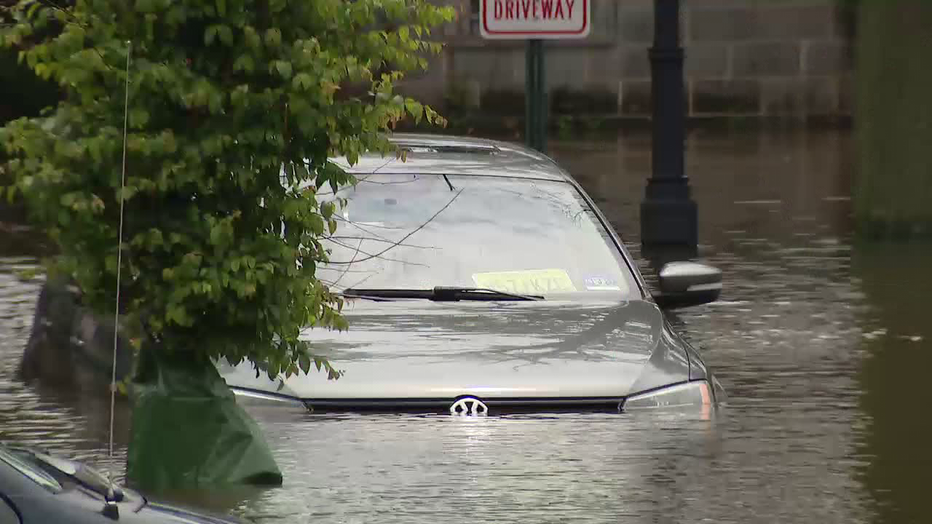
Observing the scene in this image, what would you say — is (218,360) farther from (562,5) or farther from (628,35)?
(628,35)

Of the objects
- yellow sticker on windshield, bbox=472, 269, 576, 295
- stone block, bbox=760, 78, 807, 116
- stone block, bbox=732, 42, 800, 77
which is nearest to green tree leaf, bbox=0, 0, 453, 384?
yellow sticker on windshield, bbox=472, 269, 576, 295

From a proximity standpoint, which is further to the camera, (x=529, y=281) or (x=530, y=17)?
(x=530, y=17)

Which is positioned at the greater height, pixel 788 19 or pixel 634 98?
pixel 788 19

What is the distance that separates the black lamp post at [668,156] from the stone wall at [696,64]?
12218 millimetres

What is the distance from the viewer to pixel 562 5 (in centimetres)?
1291

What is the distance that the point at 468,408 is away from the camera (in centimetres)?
757

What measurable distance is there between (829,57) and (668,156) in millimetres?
13509

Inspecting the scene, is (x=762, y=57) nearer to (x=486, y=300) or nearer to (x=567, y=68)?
(x=567, y=68)

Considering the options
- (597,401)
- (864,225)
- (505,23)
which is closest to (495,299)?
(597,401)

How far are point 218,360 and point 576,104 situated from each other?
23.1 meters

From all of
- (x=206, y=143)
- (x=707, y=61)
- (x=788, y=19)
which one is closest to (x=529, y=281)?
(x=206, y=143)

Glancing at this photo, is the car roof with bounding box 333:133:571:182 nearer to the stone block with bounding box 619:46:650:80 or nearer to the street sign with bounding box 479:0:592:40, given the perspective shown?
the street sign with bounding box 479:0:592:40

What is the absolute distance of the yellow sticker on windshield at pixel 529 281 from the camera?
8.66 m

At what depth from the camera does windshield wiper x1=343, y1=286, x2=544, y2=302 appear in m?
8.50
